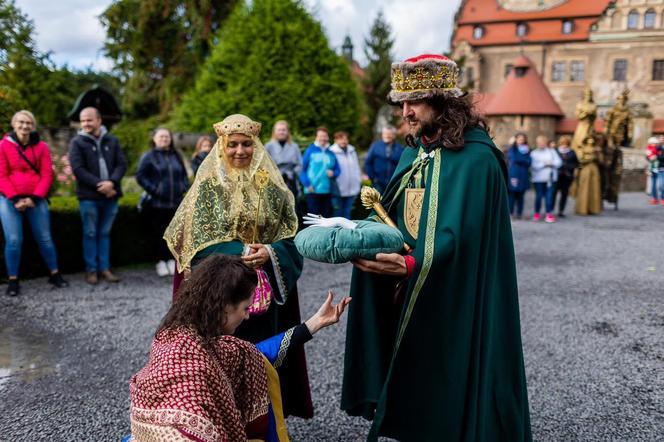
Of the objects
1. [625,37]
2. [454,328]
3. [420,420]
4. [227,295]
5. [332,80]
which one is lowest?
[420,420]

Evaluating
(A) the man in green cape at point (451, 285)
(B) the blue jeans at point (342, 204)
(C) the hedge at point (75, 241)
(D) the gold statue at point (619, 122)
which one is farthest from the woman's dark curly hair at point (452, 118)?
(D) the gold statue at point (619, 122)

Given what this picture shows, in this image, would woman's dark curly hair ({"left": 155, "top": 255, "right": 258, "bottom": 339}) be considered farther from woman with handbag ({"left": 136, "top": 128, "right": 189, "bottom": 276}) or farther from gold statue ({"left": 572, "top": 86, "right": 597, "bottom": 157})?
gold statue ({"left": 572, "top": 86, "right": 597, "bottom": 157})

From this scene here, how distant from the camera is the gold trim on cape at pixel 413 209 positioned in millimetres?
2533

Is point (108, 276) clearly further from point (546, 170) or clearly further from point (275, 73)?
point (546, 170)

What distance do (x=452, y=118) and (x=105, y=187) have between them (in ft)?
16.7

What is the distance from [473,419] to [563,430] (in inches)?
58.2

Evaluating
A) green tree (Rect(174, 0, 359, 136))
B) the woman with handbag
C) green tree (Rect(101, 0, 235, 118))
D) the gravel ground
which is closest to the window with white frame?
green tree (Rect(101, 0, 235, 118))

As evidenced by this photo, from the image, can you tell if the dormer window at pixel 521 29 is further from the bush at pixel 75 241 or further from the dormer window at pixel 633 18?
the bush at pixel 75 241

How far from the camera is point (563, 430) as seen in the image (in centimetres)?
337

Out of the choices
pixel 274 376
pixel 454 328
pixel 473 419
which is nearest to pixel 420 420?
pixel 473 419

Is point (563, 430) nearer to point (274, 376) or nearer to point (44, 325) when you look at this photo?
point (274, 376)

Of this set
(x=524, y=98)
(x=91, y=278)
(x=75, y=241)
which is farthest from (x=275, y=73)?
(x=524, y=98)

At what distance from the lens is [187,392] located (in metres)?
1.83

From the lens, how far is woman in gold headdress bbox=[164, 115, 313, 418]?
3018 mm
